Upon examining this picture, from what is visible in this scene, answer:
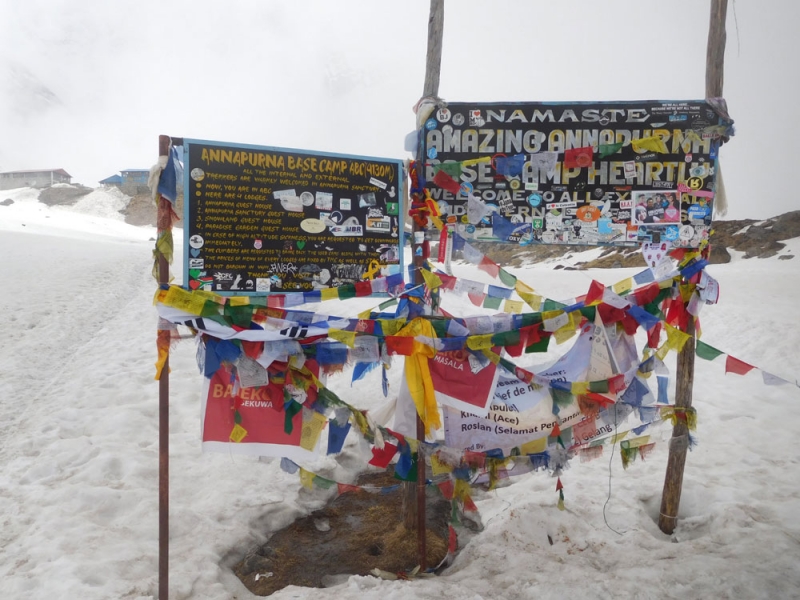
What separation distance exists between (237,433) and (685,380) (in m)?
3.62

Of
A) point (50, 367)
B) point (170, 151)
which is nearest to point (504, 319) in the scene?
point (170, 151)

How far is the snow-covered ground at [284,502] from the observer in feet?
12.2

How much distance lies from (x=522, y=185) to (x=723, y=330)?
778 centimetres

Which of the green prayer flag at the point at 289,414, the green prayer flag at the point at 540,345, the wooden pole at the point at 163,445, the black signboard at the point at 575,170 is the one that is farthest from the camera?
the black signboard at the point at 575,170

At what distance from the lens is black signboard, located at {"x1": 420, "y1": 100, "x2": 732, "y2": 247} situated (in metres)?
4.25

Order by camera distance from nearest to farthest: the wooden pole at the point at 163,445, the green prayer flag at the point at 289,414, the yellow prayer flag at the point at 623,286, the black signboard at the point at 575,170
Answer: the wooden pole at the point at 163,445 → the green prayer flag at the point at 289,414 → the black signboard at the point at 575,170 → the yellow prayer flag at the point at 623,286

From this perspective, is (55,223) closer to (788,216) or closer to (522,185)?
(522,185)

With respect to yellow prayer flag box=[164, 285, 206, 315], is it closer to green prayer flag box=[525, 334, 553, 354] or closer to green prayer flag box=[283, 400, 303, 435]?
green prayer flag box=[283, 400, 303, 435]

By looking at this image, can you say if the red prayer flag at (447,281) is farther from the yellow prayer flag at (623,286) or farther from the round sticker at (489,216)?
the yellow prayer flag at (623,286)

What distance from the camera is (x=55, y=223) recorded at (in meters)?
33.9

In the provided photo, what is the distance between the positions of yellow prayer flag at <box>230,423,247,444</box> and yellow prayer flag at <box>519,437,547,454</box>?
2141 mm

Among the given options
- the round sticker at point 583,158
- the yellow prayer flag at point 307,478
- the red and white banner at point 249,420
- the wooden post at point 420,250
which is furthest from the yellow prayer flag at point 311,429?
the round sticker at point 583,158

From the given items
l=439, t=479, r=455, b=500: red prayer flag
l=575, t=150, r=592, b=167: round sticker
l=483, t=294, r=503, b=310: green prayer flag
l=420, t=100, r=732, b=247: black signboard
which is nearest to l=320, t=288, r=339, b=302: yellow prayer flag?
l=420, t=100, r=732, b=247: black signboard

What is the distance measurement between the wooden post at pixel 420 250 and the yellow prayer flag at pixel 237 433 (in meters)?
1.29
